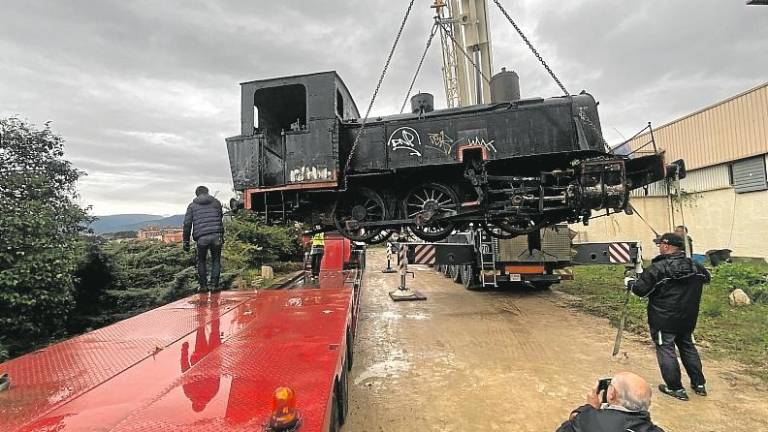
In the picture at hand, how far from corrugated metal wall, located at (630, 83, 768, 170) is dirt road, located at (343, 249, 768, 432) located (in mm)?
9961

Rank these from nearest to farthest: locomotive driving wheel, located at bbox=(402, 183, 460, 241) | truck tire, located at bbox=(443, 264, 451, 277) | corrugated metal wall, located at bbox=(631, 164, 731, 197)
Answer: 1. locomotive driving wheel, located at bbox=(402, 183, 460, 241)
2. truck tire, located at bbox=(443, 264, 451, 277)
3. corrugated metal wall, located at bbox=(631, 164, 731, 197)

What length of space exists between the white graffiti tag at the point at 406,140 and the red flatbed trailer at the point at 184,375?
359cm

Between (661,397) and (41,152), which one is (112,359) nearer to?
(661,397)

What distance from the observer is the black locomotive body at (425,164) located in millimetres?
6309

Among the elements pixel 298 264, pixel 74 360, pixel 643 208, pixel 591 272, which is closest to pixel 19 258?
pixel 74 360

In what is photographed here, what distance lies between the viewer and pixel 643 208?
648 inches

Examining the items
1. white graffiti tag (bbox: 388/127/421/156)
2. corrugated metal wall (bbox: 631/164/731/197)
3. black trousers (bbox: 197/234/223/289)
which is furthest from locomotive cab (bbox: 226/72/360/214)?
corrugated metal wall (bbox: 631/164/731/197)

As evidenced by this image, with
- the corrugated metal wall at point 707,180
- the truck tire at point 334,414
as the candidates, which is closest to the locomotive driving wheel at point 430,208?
the truck tire at point 334,414

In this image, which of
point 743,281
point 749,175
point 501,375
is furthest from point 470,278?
point 749,175

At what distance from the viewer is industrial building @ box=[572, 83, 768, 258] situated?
1280 cm

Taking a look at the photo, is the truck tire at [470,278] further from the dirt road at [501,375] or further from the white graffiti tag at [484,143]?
the white graffiti tag at [484,143]

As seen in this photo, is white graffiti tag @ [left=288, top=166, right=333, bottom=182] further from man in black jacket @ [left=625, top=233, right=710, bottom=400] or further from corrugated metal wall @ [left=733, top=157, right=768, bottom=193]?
corrugated metal wall @ [left=733, top=157, right=768, bottom=193]

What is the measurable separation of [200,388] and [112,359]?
924 millimetres

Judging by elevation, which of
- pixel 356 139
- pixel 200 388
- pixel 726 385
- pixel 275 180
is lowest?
pixel 726 385
